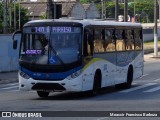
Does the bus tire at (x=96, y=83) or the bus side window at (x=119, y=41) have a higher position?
the bus side window at (x=119, y=41)

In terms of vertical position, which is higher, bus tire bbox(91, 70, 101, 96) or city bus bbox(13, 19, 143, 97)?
city bus bbox(13, 19, 143, 97)

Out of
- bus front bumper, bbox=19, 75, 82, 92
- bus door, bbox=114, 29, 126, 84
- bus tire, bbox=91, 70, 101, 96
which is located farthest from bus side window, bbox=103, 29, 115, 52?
bus front bumper, bbox=19, 75, 82, 92

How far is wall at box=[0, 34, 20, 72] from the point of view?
36.4 metres

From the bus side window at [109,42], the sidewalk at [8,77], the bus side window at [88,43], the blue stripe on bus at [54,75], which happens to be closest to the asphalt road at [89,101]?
the blue stripe on bus at [54,75]

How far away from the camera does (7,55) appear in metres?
36.8

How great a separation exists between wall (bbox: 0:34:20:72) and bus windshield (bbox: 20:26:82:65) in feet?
49.9

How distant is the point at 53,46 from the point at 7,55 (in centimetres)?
1642

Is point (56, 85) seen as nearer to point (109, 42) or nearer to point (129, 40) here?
point (109, 42)

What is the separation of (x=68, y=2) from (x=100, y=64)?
8783cm

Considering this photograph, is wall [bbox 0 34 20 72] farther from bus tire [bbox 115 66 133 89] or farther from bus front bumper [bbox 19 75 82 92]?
bus front bumper [bbox 19 75 82 92]

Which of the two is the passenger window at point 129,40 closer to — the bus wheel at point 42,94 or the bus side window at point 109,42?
the bus side window at point 109,42

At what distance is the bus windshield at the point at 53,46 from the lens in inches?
816

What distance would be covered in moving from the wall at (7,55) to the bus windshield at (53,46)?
1521cm

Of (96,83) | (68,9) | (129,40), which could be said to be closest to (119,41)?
(129,40)
